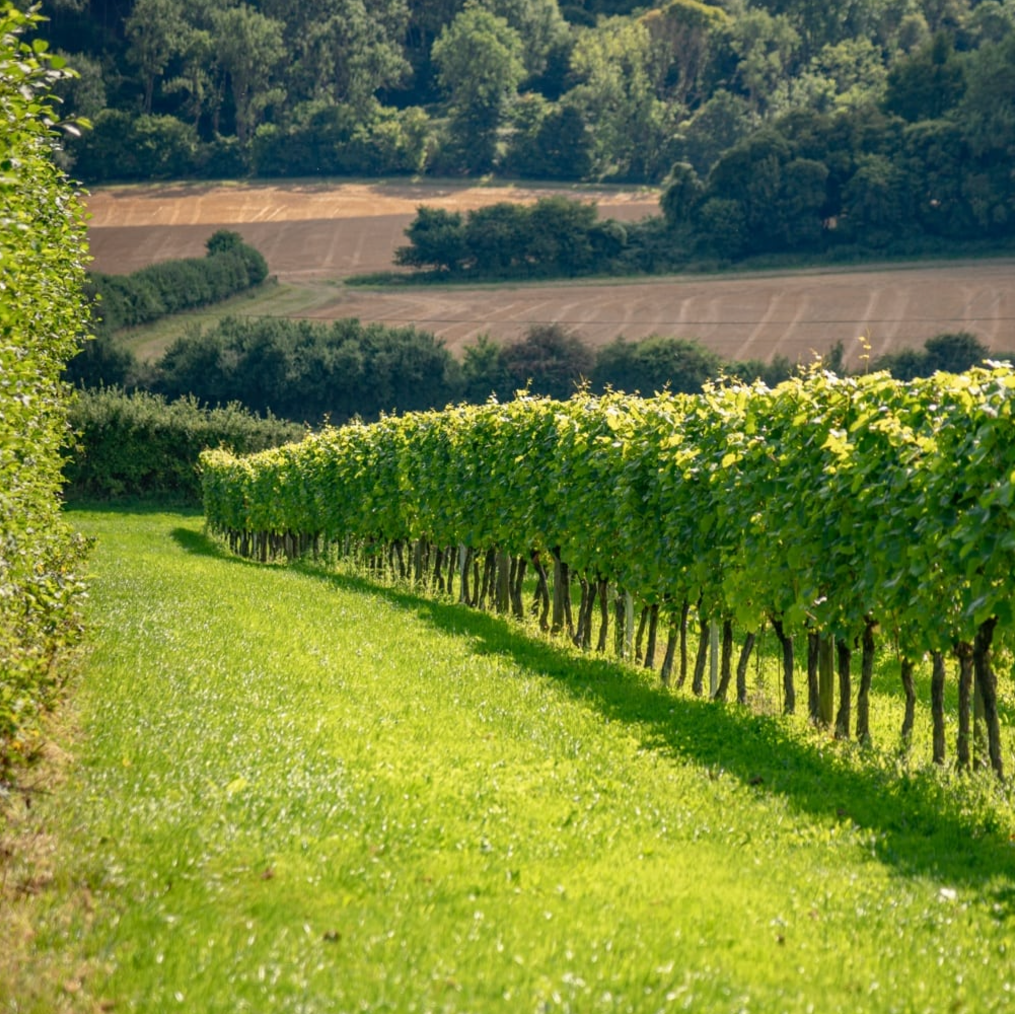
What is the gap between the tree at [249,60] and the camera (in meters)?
137

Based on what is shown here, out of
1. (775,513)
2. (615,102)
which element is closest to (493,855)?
(775,513)

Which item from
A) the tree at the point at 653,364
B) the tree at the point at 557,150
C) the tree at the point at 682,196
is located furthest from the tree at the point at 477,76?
the tree at the point at 653,364

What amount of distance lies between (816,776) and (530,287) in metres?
92.0

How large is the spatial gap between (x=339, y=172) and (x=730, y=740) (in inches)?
4974

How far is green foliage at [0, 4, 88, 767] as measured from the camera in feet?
24.0

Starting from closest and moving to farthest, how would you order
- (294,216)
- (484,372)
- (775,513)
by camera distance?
1. (775,513)
2. (484,372)
3. (294,216)

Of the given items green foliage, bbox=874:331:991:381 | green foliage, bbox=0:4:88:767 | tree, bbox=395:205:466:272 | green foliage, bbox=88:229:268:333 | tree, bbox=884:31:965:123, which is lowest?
green foliage, bbox=874:331:991:381

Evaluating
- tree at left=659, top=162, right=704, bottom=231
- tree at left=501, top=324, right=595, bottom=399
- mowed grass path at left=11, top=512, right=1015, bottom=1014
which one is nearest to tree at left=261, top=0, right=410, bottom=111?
tree at left=659, top=162, right=704, bottom=231

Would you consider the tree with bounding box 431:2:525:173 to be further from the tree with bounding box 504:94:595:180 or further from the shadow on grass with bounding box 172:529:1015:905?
the shadow on grass with bounding box 172:529:1015:905

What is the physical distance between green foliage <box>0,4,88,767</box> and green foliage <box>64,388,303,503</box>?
3953cm

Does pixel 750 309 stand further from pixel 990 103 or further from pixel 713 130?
pixel 713 130

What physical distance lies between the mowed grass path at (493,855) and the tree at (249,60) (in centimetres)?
13473

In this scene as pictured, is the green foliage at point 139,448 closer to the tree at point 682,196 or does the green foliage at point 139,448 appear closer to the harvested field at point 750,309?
the harvested field at point 750,309

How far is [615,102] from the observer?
133375 millimetres
